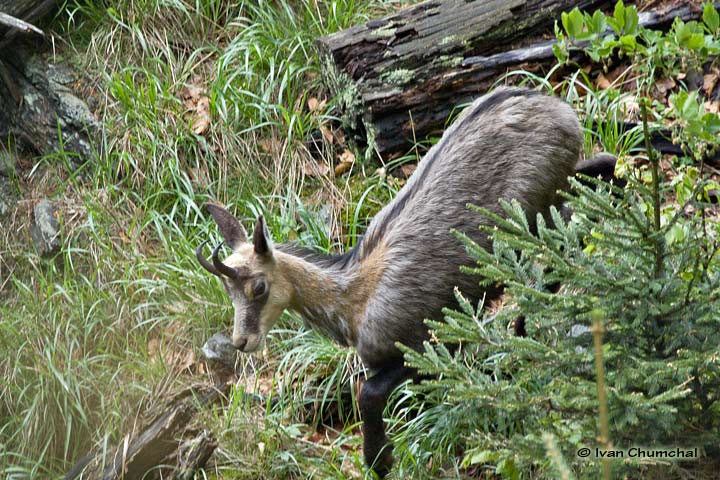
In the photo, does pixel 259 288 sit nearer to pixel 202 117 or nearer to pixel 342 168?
pixel 342 168

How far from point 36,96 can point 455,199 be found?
16.9 ft

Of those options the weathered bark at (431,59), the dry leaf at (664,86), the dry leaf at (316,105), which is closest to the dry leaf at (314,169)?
the weathered bark at (431,59)

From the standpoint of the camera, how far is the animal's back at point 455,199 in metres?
5.30

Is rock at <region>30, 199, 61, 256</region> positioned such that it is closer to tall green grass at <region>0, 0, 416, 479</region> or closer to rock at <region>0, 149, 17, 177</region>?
tall green grass at <region>0, 0, 416, 479</region>

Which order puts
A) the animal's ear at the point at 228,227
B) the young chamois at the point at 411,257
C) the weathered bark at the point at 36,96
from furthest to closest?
1. the weathered bark at the point at 36,96
2. the animal's ear at the point at 228,227
3. the young chamois at the point at 411,257

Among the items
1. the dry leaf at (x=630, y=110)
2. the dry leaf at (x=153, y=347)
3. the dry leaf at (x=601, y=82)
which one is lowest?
the dry leaf at (x=153, y=347)

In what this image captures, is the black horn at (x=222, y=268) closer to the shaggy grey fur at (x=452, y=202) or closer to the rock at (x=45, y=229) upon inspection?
the shaggy grey fur at (x=452, y=202)

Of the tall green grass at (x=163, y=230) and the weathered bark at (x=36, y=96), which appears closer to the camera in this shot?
the tall green grass at (x=163, y=230)

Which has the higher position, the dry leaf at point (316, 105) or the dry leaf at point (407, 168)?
the dry leaf at point (316, 105)

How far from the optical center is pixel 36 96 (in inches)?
344

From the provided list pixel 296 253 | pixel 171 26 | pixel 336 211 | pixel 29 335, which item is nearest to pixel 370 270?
pixel 296 253

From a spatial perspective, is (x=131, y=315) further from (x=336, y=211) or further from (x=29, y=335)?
(x=336, y=211)

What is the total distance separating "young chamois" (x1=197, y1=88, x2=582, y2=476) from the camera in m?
5.29

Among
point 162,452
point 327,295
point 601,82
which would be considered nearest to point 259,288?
point 327,295
